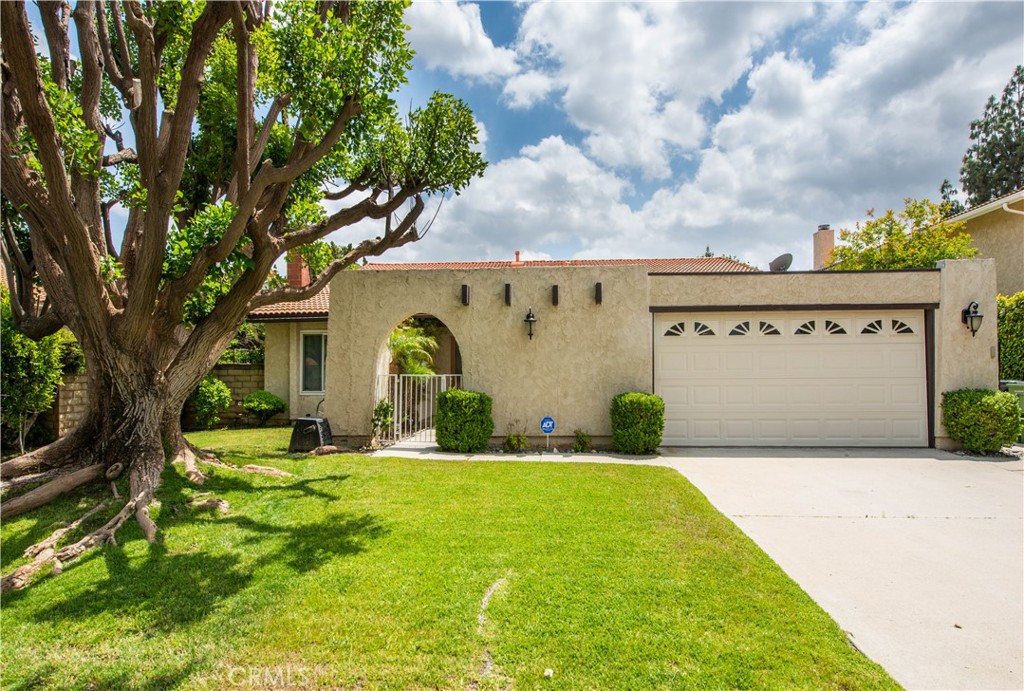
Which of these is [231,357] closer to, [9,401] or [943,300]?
[9,401]

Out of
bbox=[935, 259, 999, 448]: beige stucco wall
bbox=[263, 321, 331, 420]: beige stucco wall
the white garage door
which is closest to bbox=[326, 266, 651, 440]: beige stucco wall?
the white garage door

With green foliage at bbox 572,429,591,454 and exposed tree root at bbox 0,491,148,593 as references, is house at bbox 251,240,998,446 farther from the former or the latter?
exposed tree root at bbox 0,491,148,593

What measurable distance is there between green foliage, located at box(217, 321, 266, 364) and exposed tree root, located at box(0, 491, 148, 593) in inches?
433

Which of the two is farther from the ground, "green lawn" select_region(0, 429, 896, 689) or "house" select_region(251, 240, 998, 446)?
"house" select_region(251, 240, 998, 446)

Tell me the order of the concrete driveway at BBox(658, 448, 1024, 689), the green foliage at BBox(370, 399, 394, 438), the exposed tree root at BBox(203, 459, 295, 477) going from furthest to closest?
the green foliage at BBox(370, 399, 394, 438), the exposed tree root at BBox(203, 459, 295, 477), the concrete driveway at BBox(658, 448, 1024, 689)

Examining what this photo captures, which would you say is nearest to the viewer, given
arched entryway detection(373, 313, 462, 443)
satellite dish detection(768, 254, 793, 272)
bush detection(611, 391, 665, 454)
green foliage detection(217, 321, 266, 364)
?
bush detection(611, 391, 665, 454)

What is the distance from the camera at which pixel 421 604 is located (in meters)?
3.40

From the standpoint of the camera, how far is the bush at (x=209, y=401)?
42.2 feet

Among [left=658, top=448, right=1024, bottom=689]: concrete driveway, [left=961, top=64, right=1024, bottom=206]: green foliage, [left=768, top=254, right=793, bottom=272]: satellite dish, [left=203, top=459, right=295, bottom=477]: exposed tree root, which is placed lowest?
[left=658, top=448, right=1024, bottom=689]: concrete driveway

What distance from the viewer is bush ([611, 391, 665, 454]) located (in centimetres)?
890

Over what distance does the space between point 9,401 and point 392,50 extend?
30.7ft

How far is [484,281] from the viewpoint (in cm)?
995

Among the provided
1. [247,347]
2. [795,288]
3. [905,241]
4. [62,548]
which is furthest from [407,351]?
[905,241]

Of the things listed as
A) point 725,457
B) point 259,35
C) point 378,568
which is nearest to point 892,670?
point 378,568
